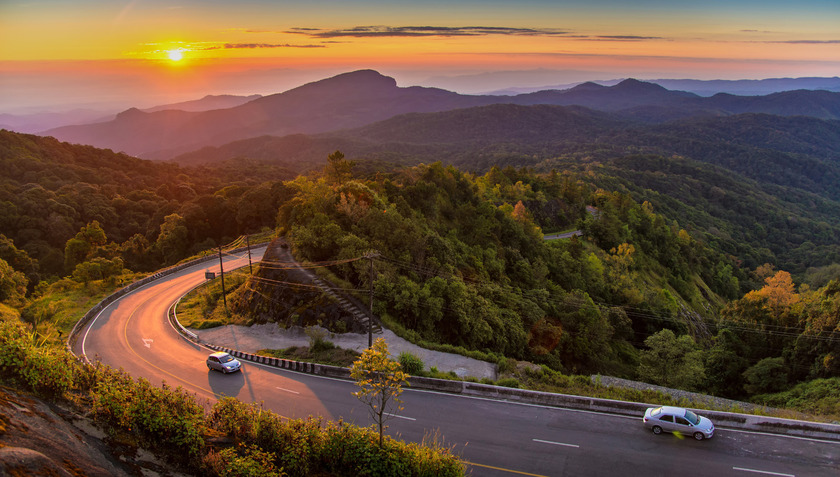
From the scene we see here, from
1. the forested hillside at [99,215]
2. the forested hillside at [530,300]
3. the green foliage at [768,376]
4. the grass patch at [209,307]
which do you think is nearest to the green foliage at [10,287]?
the forested hillside at [99,215]

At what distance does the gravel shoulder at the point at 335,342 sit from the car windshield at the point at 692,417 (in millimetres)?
8980

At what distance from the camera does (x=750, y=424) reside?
16031mm

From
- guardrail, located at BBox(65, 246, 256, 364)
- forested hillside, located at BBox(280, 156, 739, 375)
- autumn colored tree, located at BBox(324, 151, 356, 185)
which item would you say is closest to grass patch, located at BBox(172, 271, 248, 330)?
guardrail, located at BBox(65, 246, 256, 364)

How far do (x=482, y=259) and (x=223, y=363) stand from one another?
82.9 feet

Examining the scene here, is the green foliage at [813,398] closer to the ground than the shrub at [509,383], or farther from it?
closer to the ground

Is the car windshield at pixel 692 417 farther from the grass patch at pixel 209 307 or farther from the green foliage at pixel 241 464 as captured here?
the grass patch at pixel 209 307

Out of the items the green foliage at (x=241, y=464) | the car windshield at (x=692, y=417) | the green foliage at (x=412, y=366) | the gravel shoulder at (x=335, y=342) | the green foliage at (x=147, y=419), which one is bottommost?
the gravel shoulder at (x=335, y=342)

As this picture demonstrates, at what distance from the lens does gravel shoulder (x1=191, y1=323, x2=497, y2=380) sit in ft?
76.5

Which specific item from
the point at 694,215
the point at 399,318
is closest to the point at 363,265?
the point at 399,318

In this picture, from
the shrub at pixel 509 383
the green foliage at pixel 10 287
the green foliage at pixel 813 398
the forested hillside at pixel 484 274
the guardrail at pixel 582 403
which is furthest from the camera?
the green foliage at pixel 10 287

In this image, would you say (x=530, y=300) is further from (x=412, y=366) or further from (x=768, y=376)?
(x=412, y=366)

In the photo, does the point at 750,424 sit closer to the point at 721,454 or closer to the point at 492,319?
the point at 721,454

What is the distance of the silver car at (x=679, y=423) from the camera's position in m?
15.3

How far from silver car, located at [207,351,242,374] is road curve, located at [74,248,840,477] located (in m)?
0.40
